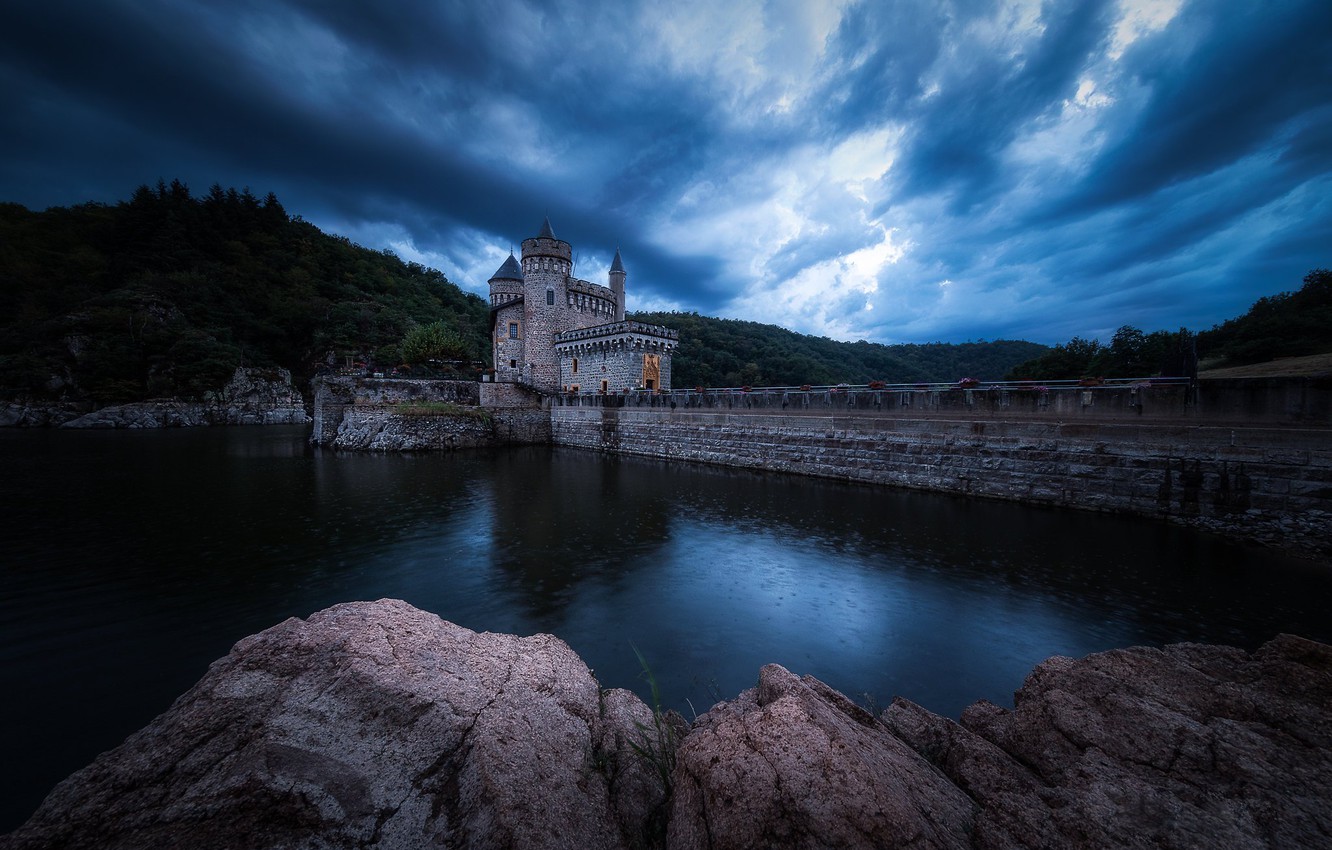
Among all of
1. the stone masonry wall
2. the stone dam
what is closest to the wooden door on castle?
the stone dam

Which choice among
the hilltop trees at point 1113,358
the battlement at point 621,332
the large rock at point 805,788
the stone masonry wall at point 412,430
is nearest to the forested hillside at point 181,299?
the battlement at point 621,332

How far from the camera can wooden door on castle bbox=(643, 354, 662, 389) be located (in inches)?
1298

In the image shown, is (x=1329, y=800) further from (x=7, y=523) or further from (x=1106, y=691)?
(x=7, y=523)

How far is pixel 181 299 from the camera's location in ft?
178

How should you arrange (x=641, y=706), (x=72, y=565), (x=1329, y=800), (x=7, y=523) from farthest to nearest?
(x=7, y=523), (x=72, y=565), (x=641, y=706), (x=1329, y=800)

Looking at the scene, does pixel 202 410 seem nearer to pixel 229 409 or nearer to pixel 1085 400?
pixel 229 409

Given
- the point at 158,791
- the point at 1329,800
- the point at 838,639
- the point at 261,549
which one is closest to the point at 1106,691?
the point at 1329,800

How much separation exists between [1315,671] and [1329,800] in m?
1.44

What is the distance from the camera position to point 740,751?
2.45 metres

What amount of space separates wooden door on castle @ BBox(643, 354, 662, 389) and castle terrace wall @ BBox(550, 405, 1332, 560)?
10.8 m

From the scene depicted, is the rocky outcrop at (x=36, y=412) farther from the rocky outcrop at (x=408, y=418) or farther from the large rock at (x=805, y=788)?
the large rock at (x=805, y=788)

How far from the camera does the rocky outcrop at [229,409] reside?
40.9 m

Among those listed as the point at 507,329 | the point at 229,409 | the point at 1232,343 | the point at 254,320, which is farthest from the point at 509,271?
the point at 1232,343

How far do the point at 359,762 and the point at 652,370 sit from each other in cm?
3179
